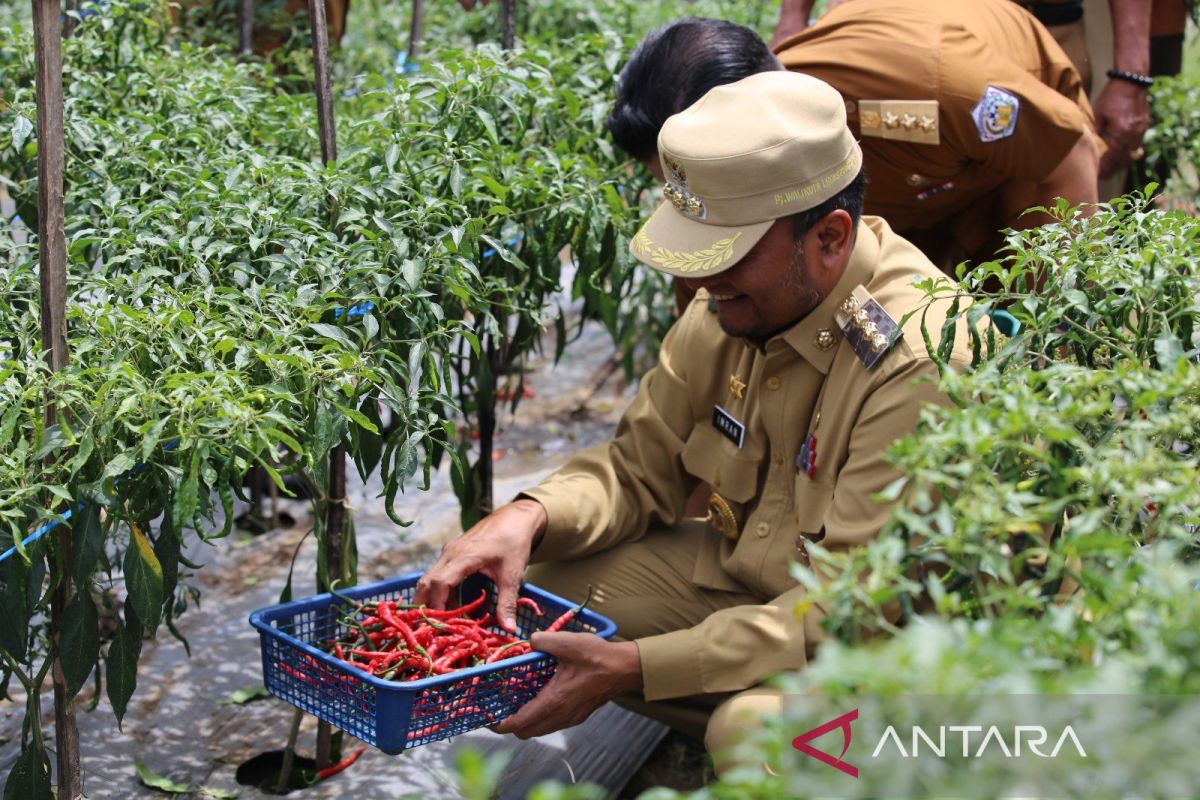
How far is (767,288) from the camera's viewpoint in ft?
8.38

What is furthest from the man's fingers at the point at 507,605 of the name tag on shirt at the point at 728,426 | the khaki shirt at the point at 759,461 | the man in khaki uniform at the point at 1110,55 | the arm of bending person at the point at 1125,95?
the arm of bending person at the point at 1125,95

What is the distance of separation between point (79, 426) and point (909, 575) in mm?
1328

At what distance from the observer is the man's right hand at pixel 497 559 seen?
8.89 ft

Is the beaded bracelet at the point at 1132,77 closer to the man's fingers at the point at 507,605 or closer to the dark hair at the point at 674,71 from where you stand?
the dark hair at the point at 674,71

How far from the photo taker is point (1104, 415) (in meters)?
1.86

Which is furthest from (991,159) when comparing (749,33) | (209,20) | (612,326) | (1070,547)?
(209,20)

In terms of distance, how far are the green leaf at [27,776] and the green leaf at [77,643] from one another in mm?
186

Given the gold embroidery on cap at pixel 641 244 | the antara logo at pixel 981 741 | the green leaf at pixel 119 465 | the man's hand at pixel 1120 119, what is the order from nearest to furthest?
the antara logo at pixel 981 741 → the green leaf at pixel 119 465 → the gold embroidery on cap at pixel 641 244 → the man's hand at pixel 1120 119

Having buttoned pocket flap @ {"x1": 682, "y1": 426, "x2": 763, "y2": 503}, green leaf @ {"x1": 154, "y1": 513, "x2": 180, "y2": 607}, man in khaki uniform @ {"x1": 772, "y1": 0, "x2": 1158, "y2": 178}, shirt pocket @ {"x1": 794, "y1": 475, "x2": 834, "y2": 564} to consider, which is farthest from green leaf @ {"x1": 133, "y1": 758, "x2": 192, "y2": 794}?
man in khaki uniform @ {"x1": 772, "y1": 0, "x2": 1158, "y2": 178}

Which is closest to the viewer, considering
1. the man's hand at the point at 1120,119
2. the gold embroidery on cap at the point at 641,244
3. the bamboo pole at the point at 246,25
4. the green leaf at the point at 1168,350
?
the green leaf at the point at 1168,350

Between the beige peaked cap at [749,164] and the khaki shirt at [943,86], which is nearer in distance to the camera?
the beige peaked cap at [749,164]

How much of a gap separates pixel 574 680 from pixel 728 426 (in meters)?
0.71

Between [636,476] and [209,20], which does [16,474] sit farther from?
[209,20]

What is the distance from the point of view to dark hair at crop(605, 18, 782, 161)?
307 cm
